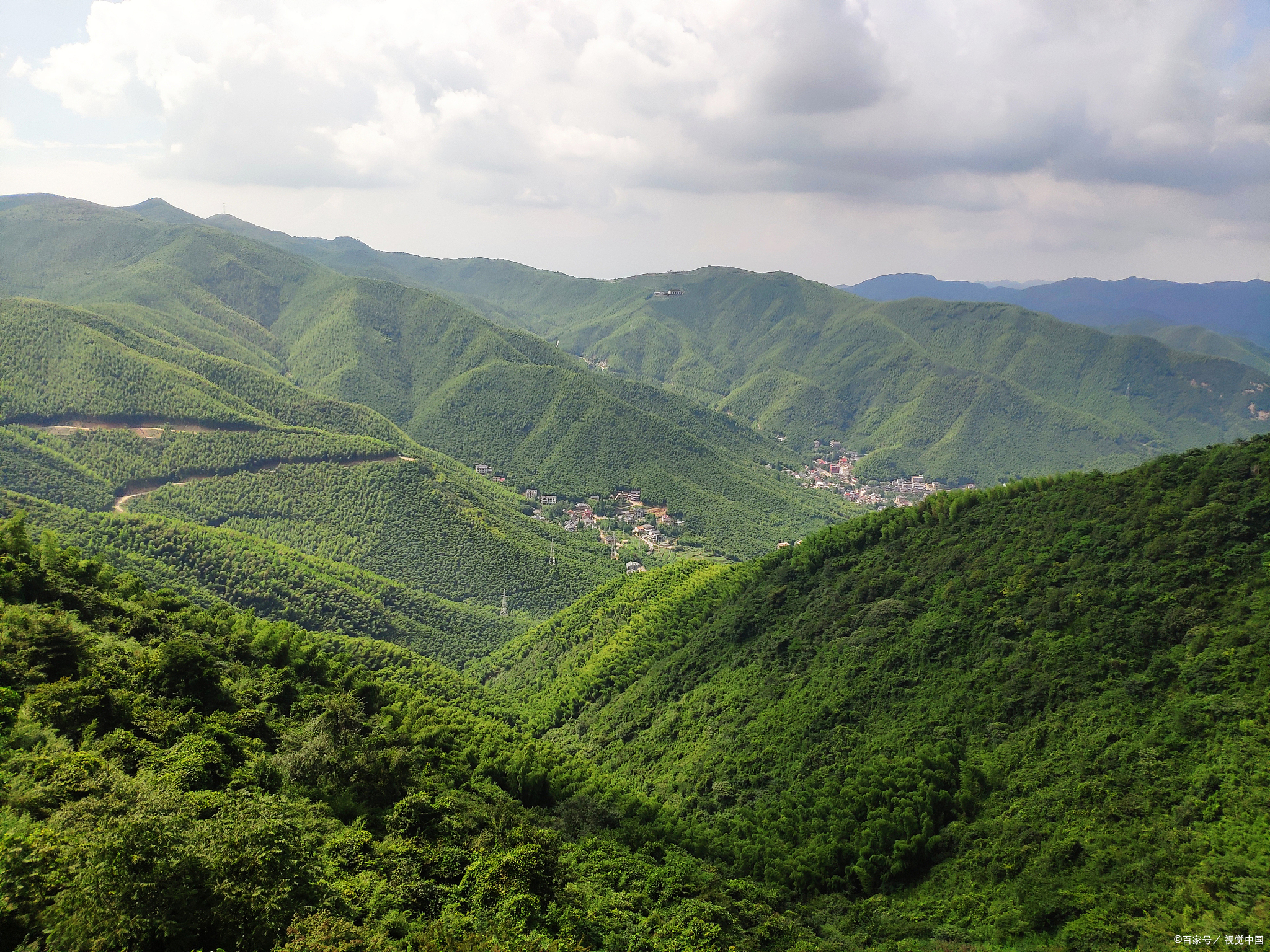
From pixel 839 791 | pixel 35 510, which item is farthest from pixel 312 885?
pixel 35 510

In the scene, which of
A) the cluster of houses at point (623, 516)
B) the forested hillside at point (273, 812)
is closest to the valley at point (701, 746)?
the forested hillside at point (273, 812)

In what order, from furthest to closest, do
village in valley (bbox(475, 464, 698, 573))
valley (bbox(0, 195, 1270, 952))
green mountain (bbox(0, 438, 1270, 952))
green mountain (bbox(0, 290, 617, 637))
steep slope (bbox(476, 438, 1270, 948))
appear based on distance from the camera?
1. village in valley (bbox(475, 464, 698, 573))
2. green mountain (bbox(0, 290, 617, 637))
3. steep slope (bbox(476, 438, 1270, 948))
4. valley (bbox(0, 195, 1270, 952))
5. green mountain (bbox(0, 438, 1270, 952))

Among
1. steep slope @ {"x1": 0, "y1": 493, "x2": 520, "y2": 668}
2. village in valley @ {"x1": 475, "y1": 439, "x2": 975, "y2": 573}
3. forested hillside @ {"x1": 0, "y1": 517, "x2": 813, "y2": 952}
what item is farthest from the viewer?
village in valley @ {"x1": 475, "y1": 439, "x2": 975, "y2": 573}

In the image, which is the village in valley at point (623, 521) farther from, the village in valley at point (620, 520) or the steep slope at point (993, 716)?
the steep slope at point (993, 716)

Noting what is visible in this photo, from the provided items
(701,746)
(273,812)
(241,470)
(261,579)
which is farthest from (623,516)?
(273,812)

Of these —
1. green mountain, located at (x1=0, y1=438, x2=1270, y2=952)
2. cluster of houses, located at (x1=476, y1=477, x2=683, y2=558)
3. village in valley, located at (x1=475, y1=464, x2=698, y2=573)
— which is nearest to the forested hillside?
green mountain, located at (x1=0, y1=438, x2=1270, y2=952)

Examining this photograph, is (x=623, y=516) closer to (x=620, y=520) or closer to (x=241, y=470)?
(x=620, y=520)

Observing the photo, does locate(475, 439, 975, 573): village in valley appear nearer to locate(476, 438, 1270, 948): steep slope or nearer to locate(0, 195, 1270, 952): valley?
locate(0, 195, 1270, 952): valley
